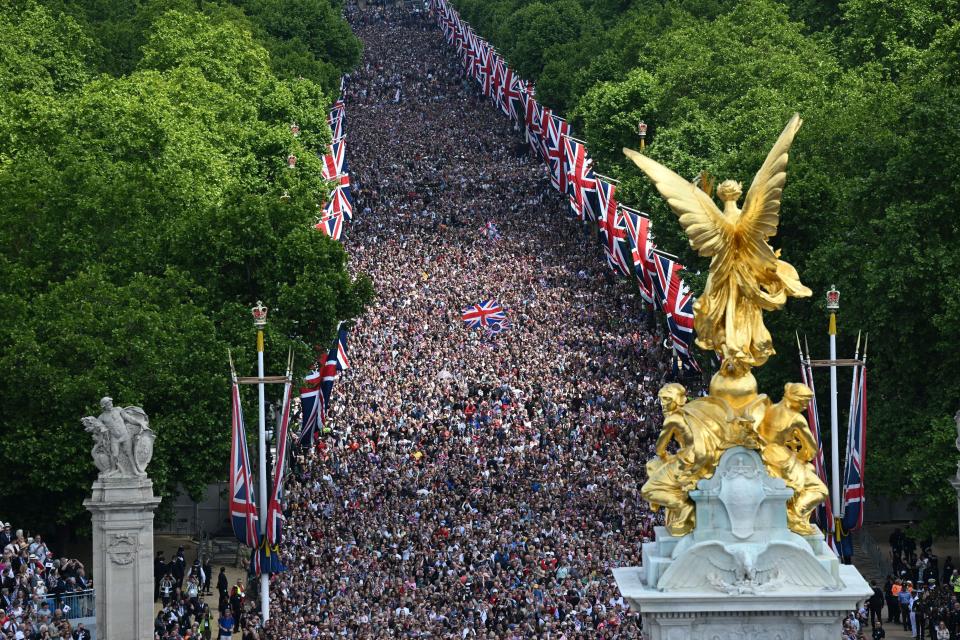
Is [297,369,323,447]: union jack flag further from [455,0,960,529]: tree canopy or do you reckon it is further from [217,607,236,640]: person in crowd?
[217,607,236,640]: person in crowd

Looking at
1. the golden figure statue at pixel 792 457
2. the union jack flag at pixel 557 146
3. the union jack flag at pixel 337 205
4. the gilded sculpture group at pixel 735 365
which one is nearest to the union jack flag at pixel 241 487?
the gilded sculpture group at pixel 735 365

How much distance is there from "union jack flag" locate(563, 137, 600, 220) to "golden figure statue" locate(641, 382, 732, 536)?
204 ft

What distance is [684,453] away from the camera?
40656mm

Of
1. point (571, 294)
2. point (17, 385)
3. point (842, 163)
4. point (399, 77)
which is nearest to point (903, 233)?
point (842, 163)

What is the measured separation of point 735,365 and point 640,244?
49.2m

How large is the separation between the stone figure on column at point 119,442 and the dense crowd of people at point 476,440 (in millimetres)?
6126

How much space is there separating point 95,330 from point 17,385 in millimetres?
3355

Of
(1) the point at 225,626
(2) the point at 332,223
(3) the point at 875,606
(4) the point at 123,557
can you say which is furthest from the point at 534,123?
(4) the point at 123,557

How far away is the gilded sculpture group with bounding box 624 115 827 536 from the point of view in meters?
40.4

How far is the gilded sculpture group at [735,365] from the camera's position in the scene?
40.4m

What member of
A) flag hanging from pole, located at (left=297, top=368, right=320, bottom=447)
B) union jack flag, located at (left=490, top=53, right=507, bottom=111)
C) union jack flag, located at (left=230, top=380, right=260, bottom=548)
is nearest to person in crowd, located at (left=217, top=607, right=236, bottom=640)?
union jack flag, located at (left=230, top=380, right=260, bottom=548)

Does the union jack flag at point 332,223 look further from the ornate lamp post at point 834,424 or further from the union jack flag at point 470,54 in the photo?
the union jack flag at point 470,54

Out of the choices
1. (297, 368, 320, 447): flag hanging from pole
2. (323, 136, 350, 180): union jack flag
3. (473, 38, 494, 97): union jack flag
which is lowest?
(297, 368, 320, 447): flag hanging from pole

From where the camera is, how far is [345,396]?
9138cm
